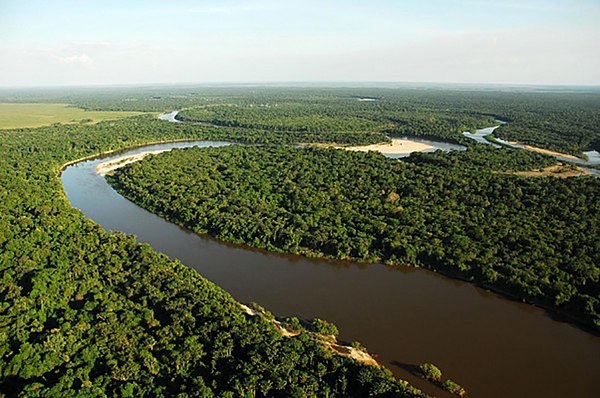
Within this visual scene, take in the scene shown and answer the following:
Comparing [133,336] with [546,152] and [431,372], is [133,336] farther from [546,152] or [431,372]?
[546,152]

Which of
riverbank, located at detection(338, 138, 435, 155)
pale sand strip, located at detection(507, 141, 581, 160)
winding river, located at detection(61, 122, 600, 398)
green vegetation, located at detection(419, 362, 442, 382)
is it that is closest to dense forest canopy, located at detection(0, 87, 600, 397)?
winding river, located at detection(61, 122, 600, 398)

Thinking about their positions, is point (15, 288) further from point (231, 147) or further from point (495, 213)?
point (231, 147)

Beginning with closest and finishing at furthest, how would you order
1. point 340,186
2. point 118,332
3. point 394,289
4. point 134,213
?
point 118,332
point 394,289
point 134,213
point 340,186

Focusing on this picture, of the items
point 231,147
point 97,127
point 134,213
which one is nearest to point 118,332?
point 134,213

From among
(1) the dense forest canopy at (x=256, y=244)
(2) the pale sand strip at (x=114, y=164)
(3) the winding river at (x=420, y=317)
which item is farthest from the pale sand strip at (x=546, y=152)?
(2) the pale sand strip at (x=114, y=164)

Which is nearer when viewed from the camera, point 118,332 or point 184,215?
point 118,332

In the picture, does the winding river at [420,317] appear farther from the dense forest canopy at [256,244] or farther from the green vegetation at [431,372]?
the dense forest canopy at [256,244]
